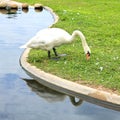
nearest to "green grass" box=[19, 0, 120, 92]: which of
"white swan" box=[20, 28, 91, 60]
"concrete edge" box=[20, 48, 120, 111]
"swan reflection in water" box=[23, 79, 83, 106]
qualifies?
"concrete edge" box=[20, 48, 120, 111]

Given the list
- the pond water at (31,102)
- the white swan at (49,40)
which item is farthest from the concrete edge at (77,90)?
the white swan at (49,40)

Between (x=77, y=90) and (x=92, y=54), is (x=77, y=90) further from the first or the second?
(x=92, y=54)

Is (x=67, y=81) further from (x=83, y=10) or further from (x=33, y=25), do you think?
(x=83, y=10)

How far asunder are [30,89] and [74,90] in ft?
4.19

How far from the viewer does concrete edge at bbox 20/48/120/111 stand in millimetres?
9918

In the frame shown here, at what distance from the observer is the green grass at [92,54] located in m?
11.2

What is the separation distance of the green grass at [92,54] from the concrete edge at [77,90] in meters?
0.28

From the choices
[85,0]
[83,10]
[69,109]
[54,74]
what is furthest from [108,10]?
[69,109]

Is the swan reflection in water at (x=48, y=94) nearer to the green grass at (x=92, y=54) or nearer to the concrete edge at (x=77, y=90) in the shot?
the concrete edge at (x=77, y=90)

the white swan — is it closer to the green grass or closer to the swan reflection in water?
the green grass

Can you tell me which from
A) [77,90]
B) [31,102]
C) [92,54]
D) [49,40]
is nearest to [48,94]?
[31,102]

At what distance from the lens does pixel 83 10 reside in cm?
2530

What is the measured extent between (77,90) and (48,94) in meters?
0.72

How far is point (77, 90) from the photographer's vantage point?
1045 cm
